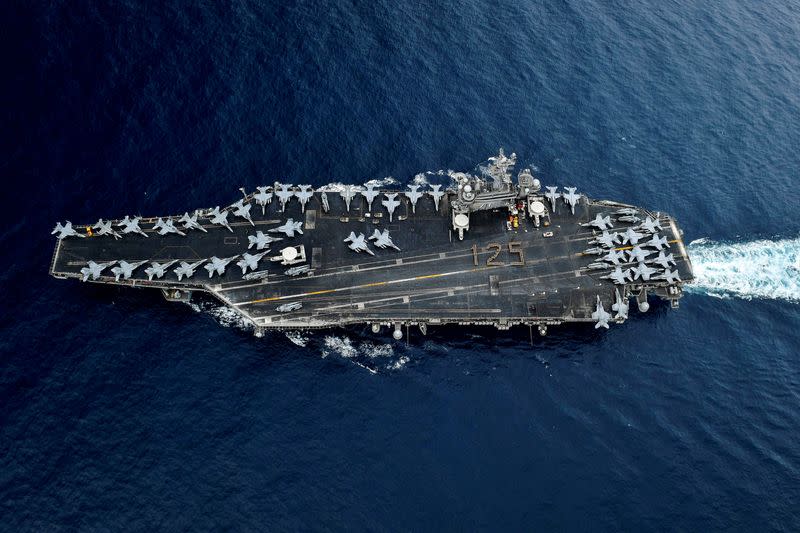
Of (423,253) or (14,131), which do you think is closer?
(423,253)

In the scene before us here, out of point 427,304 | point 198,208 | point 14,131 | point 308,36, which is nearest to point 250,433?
point 427,304

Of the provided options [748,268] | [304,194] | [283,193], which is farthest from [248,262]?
[748,268]

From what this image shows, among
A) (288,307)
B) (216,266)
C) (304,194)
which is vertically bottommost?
(288,307)

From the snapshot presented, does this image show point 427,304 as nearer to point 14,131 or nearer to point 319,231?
point 319,231

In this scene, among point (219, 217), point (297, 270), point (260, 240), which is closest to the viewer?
point (297, 270)

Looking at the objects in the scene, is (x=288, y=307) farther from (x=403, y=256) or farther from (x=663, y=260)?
(x=663, y=260)

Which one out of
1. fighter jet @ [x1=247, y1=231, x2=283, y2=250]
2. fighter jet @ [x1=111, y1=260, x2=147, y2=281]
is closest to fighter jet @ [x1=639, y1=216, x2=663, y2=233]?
fighter jet @ [x1=247, y1=231, x2=283, y2=250]

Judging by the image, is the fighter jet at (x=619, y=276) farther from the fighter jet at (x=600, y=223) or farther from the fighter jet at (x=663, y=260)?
the fighter jet at (x=600, y=223)
